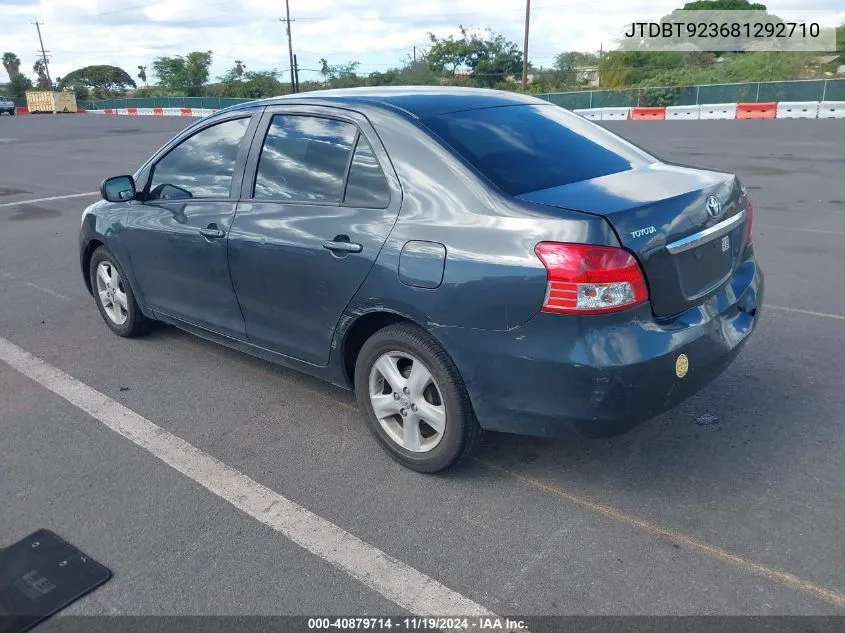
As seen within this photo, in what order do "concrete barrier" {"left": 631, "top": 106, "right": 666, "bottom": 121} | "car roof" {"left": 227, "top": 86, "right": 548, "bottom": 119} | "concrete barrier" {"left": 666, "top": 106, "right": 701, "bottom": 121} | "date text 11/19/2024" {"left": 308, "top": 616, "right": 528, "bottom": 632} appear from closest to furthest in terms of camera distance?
"date text 11/19/2024" {"left": 308, "top": 616, "right": 528, "bottom": 632}
"car roof" {"left": 227, "top": 86, "right": 548, "bottom": 119}
"concrete barrier" {"left": 666, "top": 106, "right": 701, "bottom": 121}
"concrete barrier" {"left": 631, "top": 106, "right": 666, "bottom": 121}

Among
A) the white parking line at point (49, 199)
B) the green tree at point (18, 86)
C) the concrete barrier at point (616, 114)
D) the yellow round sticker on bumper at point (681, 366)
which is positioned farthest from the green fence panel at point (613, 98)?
the green tree at point (18, 86)

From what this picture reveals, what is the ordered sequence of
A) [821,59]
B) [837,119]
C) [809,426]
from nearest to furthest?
[809,426] < [837,119] < [821,59]

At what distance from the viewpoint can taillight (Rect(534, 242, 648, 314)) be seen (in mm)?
2848

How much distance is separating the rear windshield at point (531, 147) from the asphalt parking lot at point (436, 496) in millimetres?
1347

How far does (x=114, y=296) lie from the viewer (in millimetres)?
5469

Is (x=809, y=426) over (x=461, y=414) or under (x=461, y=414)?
under

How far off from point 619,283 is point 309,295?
1575 mm

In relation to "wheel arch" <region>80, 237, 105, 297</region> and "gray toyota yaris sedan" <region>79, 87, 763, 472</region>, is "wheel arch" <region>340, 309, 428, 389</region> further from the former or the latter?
"wheel arch" <region>80, 237, 105, 297</region>

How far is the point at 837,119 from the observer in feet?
78.7

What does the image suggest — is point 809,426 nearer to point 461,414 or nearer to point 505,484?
point 505,484

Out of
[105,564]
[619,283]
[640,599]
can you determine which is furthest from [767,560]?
[105,564]

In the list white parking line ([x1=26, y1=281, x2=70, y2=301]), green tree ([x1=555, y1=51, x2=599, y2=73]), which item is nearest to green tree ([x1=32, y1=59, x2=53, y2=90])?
green tree ([x1=555, y1=51, x2=599, y2=73])

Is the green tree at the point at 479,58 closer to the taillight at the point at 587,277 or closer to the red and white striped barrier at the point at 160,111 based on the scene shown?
the red and white striped barrier at the point at 160,111

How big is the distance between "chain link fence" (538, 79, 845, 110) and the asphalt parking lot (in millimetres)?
25129
